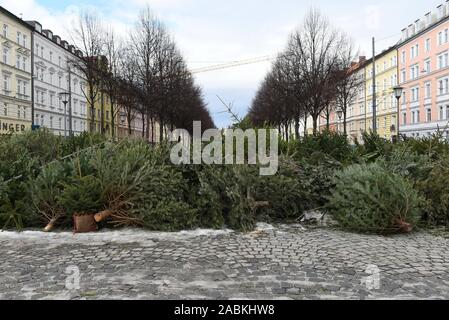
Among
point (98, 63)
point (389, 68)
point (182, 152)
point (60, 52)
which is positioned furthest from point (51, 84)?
point (182, 152)

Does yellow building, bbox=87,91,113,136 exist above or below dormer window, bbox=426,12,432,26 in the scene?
below

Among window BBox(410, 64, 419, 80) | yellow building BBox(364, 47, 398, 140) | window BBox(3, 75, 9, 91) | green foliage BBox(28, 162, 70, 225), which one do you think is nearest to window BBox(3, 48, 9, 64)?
window BBox(3, 75, 9, 91)

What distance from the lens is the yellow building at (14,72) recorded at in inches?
2032

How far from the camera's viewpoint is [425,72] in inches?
2594

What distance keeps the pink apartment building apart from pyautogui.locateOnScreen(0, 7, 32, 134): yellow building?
51.6 meters

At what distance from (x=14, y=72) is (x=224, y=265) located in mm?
56746

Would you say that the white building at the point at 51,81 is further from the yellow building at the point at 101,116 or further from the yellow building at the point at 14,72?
the yellow building at the point at 101,116

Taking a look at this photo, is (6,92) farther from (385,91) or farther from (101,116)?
(385,91)

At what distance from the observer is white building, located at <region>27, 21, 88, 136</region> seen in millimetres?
60969

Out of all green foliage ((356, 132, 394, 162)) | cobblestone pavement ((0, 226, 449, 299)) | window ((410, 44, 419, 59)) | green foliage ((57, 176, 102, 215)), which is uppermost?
window ((410, 44, 419, 59))

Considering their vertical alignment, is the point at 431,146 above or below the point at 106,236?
above

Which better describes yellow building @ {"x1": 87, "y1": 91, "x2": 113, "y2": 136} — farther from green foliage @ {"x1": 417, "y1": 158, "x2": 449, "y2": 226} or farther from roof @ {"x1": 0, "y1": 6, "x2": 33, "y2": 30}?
roof @ {"x1": 0, "y1": 6, "x2": 33, "y2": 30}

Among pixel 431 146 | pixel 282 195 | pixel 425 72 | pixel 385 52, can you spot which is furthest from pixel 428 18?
pixel 282 195

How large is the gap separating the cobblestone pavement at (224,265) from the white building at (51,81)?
178 ft
